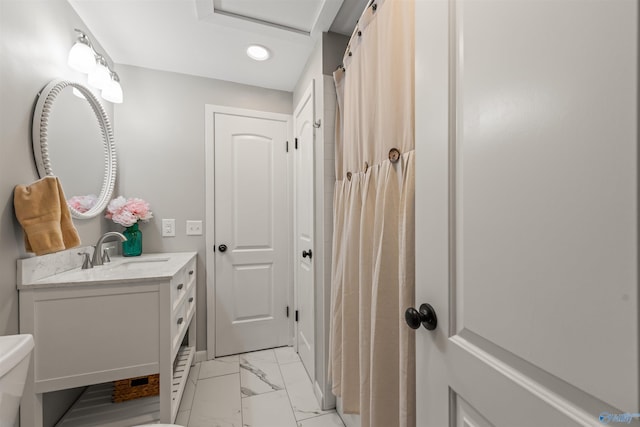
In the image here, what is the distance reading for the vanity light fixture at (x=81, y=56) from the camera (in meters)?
1.34

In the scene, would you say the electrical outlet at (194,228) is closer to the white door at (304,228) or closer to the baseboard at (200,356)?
the white door at (304,228)

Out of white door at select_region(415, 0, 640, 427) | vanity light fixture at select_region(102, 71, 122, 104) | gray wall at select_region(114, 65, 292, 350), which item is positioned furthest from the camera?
gray wall at select_region(114, 65, 292, 350)

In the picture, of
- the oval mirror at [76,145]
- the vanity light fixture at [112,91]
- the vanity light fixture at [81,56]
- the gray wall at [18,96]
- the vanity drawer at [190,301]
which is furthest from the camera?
the vanity drawer at [190,301]

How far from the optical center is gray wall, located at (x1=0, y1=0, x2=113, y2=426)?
3.35ft

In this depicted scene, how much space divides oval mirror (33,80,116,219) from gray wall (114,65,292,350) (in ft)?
0.59

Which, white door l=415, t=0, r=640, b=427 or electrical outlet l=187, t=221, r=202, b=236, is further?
electrical outlet l=187, t=221, r=202, b=236

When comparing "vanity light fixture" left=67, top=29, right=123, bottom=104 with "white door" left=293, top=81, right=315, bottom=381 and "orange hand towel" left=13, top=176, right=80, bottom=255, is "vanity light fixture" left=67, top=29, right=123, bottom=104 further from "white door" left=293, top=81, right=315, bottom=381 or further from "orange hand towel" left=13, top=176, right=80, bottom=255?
"white door" left=293, top=81, right=315, bottom=381

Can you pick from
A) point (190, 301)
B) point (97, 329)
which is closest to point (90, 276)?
point (97, 329)

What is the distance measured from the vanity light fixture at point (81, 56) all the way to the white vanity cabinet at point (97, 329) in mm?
1074

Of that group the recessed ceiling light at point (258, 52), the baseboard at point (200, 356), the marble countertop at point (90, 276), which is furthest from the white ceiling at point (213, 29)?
the baseboard at point (200, 356)

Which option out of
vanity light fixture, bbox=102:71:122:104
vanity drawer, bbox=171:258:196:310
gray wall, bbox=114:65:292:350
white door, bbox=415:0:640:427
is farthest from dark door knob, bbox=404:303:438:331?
vanity light fixture, bbox=102:71:122:104

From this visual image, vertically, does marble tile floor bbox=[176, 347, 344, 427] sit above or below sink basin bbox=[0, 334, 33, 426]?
below

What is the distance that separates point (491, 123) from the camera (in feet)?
1.63

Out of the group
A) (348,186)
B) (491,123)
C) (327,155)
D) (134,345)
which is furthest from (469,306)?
(134,345)
